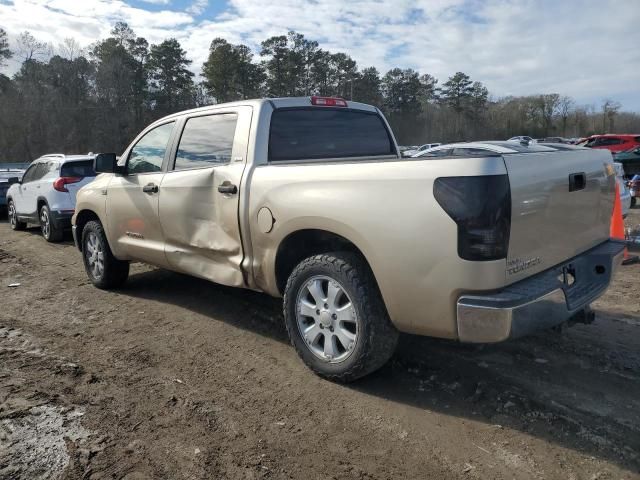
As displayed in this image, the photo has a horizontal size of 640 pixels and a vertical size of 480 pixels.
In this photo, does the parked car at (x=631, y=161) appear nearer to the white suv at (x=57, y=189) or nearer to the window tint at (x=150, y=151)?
the white suv at (x=57, y=189)

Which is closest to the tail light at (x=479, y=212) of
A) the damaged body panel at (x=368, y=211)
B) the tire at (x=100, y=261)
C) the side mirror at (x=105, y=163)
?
the damaged body panel at (x=368, y=211)

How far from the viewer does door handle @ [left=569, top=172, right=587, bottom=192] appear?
3.05m

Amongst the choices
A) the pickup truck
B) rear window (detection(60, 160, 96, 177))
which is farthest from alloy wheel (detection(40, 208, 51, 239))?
the pickup truck

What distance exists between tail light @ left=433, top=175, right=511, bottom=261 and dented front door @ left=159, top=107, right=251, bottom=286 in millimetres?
1779

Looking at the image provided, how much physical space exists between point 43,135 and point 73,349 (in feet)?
168

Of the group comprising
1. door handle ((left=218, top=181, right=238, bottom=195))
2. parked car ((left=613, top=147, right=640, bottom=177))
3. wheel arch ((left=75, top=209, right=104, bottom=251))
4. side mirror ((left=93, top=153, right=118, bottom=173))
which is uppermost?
side mirror ((left=93, top=153, right=118, bottom=173))

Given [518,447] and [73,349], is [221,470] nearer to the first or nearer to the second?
[518,447]

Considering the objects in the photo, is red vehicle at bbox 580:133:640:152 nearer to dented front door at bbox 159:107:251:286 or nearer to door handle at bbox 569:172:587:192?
door handle at bbox 569:172:587:192

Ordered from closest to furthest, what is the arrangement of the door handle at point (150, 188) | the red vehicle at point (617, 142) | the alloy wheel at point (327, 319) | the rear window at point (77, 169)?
the alloy wheel at point (327, 319) < the door handle at point (150, 188) < the rear window at point (77, 169) < the red vehicle at point (617, 142)

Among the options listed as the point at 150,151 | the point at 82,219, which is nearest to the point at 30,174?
the point at 82,219

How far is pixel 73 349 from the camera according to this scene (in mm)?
4125

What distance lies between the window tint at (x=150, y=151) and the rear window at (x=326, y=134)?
1.35 m

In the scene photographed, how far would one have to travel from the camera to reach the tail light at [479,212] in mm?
2518

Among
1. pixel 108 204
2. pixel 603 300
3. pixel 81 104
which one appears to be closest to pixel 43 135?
pixel 81 104
